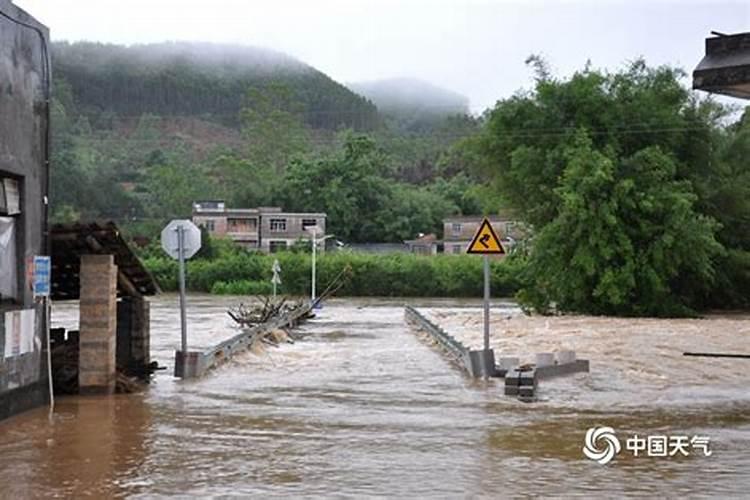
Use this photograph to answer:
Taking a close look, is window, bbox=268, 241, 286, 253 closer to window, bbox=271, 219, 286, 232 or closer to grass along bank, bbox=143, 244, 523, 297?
window, bbox=271, 219, 286, 232

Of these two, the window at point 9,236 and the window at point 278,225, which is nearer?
the window at point 9,236

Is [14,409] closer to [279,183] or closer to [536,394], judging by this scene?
[536,394]

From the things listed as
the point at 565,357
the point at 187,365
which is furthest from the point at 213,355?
the point at 565,357

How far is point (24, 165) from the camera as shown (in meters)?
14.7

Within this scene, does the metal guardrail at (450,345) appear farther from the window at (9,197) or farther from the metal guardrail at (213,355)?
the window at (9,197)

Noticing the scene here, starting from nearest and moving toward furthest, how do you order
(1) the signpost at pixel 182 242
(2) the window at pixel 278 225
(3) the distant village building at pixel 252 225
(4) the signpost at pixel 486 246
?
1. (4) the signpost at pixel 486 246
2. (1) the signpost at pixel 182 242
3. (3) the distant village building at pixel 252 225
4. (2) the window at pixel 278 225

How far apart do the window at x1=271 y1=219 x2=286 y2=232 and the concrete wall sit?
277ft

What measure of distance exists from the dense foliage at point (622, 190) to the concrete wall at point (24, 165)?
93.0 ft

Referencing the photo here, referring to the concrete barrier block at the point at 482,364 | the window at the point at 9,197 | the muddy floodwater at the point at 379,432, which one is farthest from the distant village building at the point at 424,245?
the window at the point at 9,197

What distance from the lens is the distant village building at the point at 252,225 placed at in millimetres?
99812

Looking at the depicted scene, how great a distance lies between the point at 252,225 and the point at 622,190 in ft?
213

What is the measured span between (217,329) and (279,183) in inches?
2909

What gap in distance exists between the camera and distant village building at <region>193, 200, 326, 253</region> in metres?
99.8

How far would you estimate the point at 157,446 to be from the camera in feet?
39.8
